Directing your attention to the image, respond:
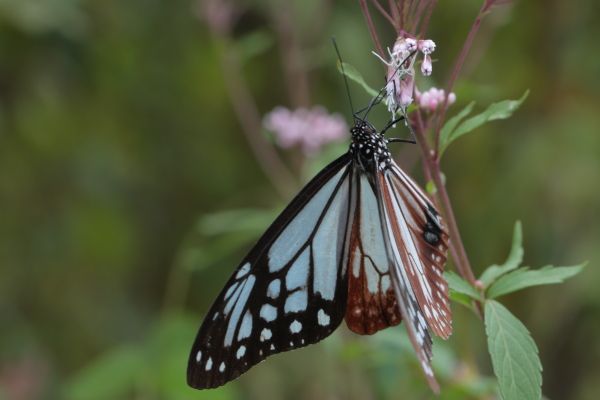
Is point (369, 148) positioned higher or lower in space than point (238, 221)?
lower

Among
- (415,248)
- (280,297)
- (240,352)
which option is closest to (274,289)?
(280,297)

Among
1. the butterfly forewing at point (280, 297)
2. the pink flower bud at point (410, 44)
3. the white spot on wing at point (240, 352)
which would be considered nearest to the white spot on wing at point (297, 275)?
the butterfly forewing at point (280, 297)

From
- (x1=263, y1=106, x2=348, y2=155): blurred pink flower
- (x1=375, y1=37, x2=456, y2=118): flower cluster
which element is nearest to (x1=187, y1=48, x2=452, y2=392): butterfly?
(x1=375, y1=37, x2=456, y2=118): flower cluster

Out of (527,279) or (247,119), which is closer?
(527,279)

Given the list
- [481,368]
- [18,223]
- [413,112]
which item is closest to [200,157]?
[18,223]

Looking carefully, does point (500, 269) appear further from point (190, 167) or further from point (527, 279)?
point (190, 167)

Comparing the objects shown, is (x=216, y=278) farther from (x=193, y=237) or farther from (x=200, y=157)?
(x=200, y=157)

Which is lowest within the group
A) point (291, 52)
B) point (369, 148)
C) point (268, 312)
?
point (268, 312)
